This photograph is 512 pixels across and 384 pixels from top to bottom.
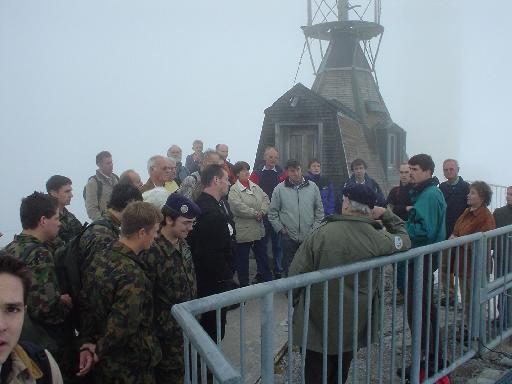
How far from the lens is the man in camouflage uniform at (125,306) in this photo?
114 inches

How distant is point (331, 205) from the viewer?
7.68 metres

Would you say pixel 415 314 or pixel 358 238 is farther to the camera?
pixel 415 314

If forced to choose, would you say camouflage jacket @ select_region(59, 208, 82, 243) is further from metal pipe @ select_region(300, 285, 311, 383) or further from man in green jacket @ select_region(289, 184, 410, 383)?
metal pipe @ select_region(300, 285, 311, 383)

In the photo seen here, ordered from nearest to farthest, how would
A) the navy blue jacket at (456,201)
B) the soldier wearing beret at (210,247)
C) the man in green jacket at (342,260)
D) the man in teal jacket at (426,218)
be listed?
the man in green jacket at (342,260), the man in teal jacket at (426,218), the soldier wearing beret at (210,247), the navy blue jacket at (456,201)

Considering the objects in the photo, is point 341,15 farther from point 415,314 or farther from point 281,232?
point 415,314

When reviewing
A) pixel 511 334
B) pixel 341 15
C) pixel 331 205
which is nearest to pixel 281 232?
pixel 331 205

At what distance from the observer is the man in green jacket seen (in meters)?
3.08

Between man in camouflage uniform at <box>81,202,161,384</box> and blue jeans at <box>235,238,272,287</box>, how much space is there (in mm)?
3282

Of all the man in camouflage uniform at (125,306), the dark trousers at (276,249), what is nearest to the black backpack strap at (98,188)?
the dark trousers at (276,249)

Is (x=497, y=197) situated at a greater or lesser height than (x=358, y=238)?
lesser

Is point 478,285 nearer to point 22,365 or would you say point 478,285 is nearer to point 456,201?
point 456,201

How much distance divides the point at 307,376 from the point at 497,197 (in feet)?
54.2

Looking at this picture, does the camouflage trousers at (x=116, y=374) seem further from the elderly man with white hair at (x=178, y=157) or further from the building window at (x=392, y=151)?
the building window at (x=392, y=151)

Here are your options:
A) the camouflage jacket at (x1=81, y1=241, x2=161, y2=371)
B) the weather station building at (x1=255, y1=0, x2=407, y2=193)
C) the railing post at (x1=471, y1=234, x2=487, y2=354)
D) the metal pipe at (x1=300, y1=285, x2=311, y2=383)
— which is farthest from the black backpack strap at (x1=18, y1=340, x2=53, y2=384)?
the weather station building at (x1=255, y1=0, x2=407, y2=193)
